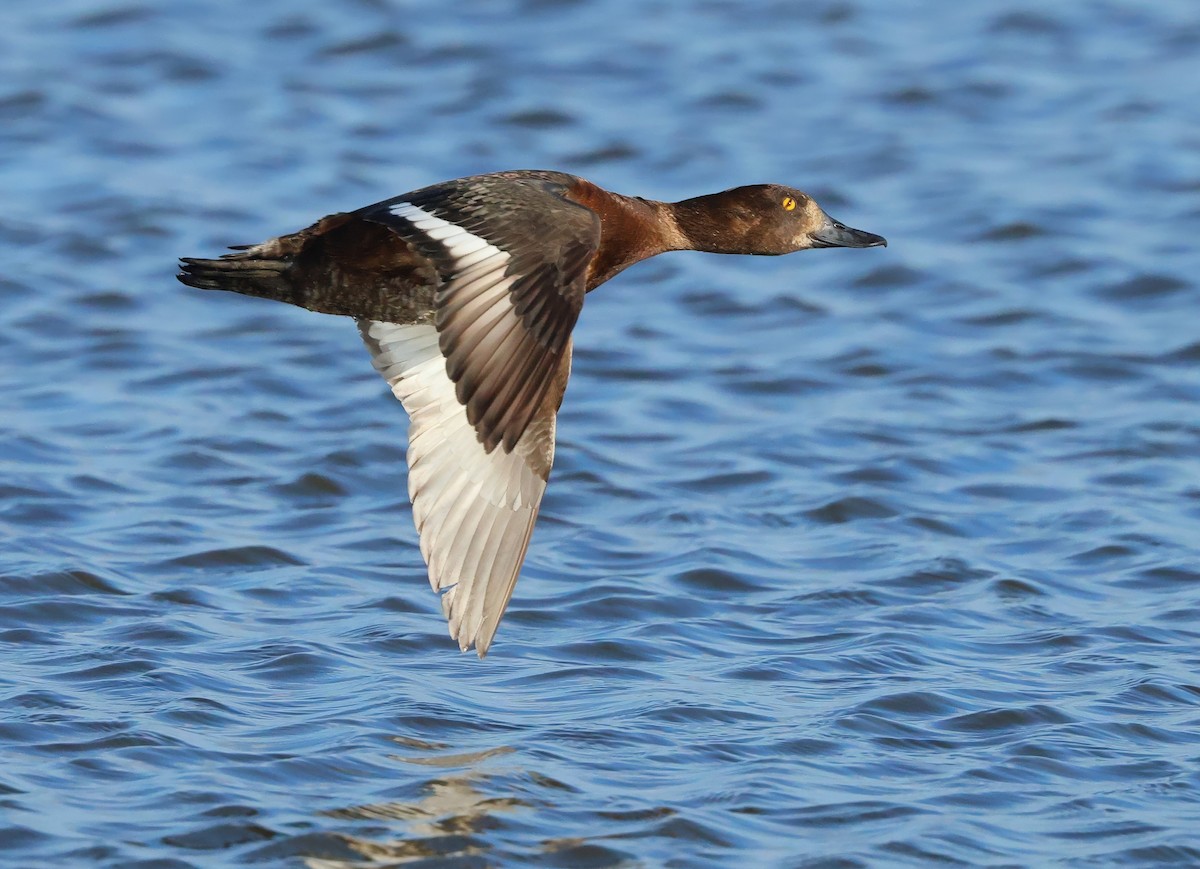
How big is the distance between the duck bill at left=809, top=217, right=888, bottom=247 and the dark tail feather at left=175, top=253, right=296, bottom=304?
2.38 meters

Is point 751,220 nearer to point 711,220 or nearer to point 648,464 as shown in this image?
point 711,220

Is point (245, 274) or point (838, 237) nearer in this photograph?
point (245, 274)

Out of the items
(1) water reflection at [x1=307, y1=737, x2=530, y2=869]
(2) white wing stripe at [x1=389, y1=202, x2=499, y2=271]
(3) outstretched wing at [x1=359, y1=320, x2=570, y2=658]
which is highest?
(2) white wing stripe at [x1=389, y1=202, x2=499, y2=271]

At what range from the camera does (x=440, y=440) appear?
7125 millimetres

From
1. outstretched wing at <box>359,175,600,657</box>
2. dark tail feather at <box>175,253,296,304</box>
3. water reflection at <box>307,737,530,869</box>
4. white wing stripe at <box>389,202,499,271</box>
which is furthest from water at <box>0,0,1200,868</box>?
white wing stripe at <box>389,202,499,271</box>

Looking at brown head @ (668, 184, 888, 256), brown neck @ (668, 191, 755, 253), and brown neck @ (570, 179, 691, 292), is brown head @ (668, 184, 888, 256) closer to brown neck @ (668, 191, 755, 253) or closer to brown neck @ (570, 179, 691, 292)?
brown neck @ (668, 191, 755, 253)

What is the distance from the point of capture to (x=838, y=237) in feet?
27.6

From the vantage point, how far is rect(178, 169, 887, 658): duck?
6.04 m

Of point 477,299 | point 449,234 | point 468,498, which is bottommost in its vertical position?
point 468,498

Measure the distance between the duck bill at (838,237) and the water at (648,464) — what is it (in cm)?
140

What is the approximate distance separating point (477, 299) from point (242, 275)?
1.27m

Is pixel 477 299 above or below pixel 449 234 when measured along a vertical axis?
below

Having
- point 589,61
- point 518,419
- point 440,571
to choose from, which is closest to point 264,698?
point 440,571

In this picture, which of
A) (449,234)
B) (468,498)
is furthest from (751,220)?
(449,234)
